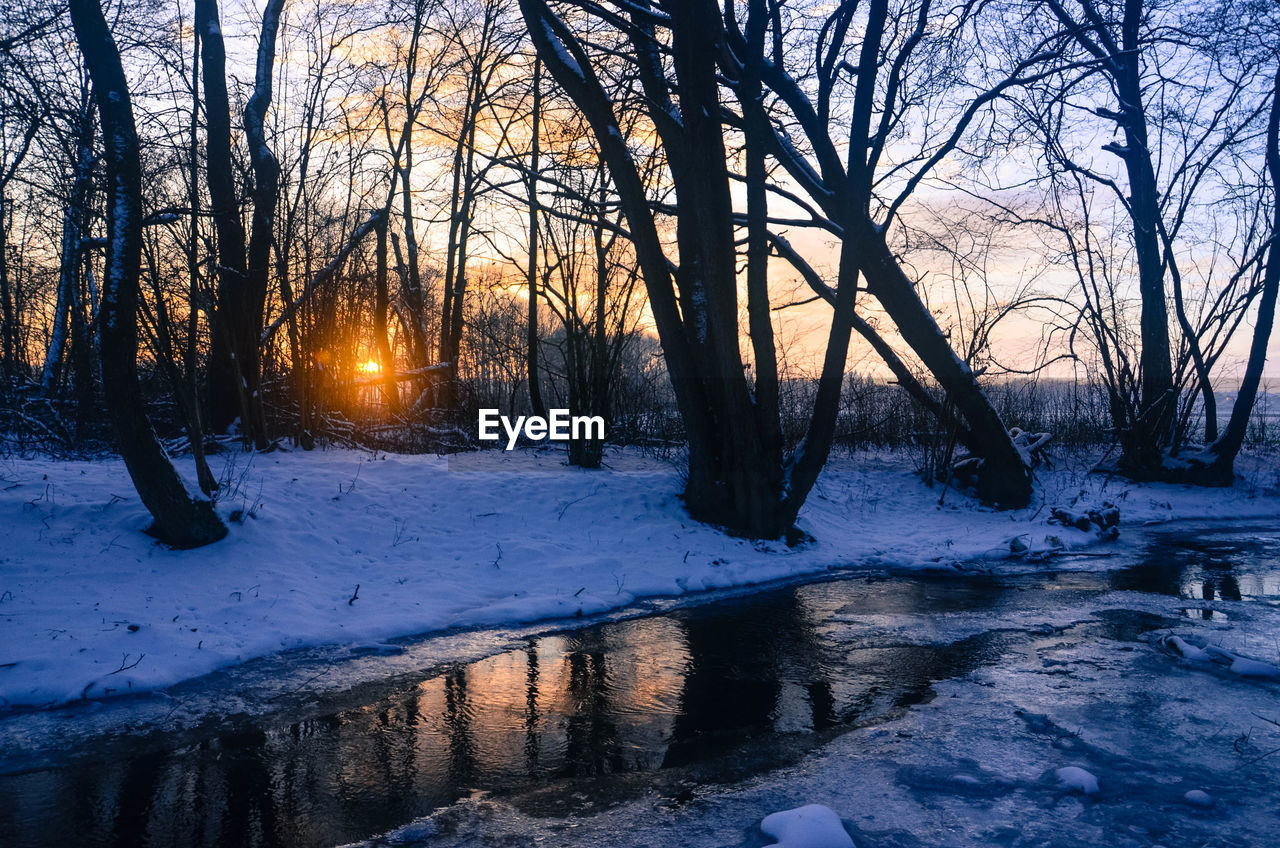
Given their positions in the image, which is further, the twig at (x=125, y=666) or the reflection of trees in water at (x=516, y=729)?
the twig at (x=125, y=666)

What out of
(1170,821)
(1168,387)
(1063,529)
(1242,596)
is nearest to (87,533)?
(1170,821)

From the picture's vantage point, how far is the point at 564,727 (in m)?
4.25

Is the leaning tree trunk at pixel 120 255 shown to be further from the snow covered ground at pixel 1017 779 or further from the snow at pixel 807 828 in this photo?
the snow at pixel 807 828

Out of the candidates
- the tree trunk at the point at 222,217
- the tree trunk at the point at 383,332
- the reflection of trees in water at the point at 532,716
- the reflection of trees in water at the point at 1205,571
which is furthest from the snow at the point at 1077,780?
the tree trunk at the point at 383,332

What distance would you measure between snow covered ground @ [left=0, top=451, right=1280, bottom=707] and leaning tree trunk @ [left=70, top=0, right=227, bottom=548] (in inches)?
32.1

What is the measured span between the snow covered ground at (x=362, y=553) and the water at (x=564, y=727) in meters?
1.12

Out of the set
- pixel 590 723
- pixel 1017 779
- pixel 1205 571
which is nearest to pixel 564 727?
pixel 590 723

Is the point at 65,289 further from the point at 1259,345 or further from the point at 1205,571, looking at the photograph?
the point at 1259,345

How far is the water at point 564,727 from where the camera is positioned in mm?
3363

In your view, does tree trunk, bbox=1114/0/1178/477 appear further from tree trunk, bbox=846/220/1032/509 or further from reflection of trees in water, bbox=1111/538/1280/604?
reflection of trees in water, bbox=1111/538/1280/604

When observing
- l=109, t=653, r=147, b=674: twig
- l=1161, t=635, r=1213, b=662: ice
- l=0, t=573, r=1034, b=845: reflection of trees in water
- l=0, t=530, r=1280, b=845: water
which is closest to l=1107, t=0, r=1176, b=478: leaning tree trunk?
l=0, t=530, r=1280, b=845: water

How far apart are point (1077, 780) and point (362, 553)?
20.5ft

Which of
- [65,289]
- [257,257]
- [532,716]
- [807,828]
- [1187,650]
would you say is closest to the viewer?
[807,828]

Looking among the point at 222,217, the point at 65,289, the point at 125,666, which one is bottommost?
the point at 125,666
